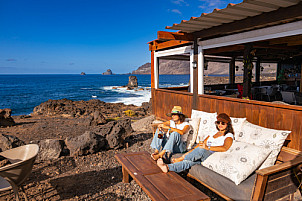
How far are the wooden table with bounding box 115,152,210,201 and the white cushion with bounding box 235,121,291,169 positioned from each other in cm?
117

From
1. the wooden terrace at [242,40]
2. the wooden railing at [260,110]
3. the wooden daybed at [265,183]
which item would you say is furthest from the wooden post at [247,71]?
the wooden daybed at [265,183]

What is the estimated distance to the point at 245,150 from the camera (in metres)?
2.88

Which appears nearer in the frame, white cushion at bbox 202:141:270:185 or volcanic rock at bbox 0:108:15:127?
white cushion at bbox 202:141:270:185

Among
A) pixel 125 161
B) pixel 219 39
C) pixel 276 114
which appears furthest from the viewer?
pixel 219 39

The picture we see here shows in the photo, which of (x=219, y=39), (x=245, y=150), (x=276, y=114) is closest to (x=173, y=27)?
(x=219, y=39)

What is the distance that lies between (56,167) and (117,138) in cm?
155

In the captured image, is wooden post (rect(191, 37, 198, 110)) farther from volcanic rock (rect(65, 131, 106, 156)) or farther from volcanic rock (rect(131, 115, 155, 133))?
volcanic rock (rect(65, 131, 106, 156))

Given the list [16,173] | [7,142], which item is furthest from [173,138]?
[7,142]

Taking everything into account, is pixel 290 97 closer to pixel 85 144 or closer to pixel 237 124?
pixel 237 124

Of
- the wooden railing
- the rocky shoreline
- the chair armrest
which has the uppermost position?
the wooden railing

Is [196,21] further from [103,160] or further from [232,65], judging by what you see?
[232,65]

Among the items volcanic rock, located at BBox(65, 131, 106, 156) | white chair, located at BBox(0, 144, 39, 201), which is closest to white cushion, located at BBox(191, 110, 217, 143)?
volcanic rock, located at BBox(65, 131, 106, 156)

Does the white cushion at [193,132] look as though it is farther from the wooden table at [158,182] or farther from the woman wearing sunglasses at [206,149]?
the wooden table at [158,182]

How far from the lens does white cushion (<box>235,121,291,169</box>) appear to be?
2.85m
